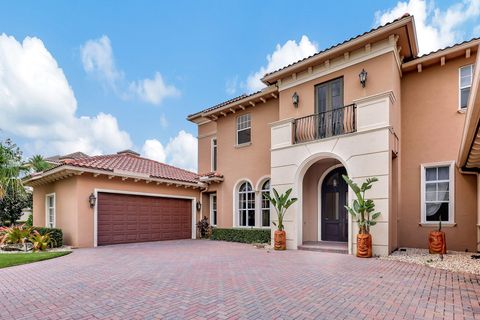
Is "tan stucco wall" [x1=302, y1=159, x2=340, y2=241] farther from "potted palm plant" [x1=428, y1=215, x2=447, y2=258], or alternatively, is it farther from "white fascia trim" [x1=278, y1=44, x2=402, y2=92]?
"potted palm plant" [x1=428, y1=215, x2=447, y2=258]

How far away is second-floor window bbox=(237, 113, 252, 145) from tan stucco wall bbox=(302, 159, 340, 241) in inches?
161

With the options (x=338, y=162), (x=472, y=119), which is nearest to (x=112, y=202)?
(x=338, y=162)

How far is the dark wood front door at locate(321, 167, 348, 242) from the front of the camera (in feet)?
39.2

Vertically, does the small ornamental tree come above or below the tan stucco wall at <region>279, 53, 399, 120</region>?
below

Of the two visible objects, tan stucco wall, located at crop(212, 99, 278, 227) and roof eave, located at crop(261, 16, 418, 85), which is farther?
tan stucco wall, located at crop(212, 99, 278, 227)

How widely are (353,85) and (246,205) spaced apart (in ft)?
25.3

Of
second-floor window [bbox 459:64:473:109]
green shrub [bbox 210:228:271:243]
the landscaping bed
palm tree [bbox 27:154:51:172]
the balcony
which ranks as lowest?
green shrub [bbox 210:228:271:243]

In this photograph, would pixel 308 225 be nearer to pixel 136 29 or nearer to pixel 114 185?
pixel 114 185

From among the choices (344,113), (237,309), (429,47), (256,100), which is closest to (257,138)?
(256,100)

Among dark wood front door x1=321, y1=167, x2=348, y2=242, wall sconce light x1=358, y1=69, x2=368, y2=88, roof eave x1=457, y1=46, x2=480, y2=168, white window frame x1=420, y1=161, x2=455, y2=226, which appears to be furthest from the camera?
dark wood front door x1=321, y1=167, x2=348, y2=242

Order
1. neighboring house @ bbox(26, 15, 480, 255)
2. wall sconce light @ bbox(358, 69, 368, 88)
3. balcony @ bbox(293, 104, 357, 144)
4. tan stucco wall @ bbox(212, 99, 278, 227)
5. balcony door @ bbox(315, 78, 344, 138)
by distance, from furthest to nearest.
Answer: tan stucco wall @ bbox(212, 99, 278, 227), balcony door @ bbox(315, 78, 344, 138), balcony @ bbox(293, 104, 357, 144), wall sconce light @ bbox(358, 69, 368, 88), neighboring house @ bbox(26, 15, 480, 255)

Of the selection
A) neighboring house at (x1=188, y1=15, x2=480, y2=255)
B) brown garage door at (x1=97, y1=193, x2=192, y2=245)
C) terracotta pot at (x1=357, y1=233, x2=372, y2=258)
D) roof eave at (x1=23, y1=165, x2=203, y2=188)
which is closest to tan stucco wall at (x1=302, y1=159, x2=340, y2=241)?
neighboring house at (x1=188, y1=15, x2=480, y2=255)

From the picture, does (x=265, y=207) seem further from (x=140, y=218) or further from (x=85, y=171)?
(x=85, y=171)

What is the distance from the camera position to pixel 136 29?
16.1 metres
